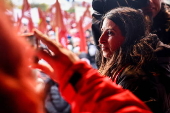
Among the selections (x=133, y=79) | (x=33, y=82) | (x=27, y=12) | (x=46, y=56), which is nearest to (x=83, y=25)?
(x=27, y=12)

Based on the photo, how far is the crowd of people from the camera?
33cm

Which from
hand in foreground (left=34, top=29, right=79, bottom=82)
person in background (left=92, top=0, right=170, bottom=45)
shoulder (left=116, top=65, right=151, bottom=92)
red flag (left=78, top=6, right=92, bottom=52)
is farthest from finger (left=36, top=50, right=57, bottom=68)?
red flag (left=78, top=6, right=92, bottom=52)

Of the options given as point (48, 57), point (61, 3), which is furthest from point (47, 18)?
point (48, 57)

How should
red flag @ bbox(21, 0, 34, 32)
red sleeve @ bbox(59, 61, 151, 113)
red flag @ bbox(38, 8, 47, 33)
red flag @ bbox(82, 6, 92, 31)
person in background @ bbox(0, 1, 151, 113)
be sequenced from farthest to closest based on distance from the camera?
red flag @ bbox(82, 6, 92, 31), red flag @ bbox(38, 8, 47, 33), red flag @ bbox(21, 0, 34, 32), red sleeve @ bbox(59, 61, 151, 113), person in background @ bbox(0, 1, 151, 113)

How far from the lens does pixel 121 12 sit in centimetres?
90

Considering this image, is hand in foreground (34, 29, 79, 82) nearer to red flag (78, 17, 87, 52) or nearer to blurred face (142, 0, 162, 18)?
blurred face (142, 0, 162, 18)

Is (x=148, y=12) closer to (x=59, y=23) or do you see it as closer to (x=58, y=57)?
(x=59, y=23)

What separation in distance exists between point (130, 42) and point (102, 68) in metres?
0.20

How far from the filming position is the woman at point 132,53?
0.88 metres

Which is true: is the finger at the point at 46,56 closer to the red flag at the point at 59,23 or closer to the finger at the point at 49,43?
the finger at the point at 49,43

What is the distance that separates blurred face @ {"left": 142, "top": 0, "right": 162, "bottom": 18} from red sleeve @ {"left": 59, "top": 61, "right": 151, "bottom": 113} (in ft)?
2.43

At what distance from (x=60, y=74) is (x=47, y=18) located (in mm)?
905

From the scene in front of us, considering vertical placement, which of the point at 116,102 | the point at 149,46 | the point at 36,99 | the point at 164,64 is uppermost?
the point at 36,99

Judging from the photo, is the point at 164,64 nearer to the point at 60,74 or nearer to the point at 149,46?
the point at 149,46
